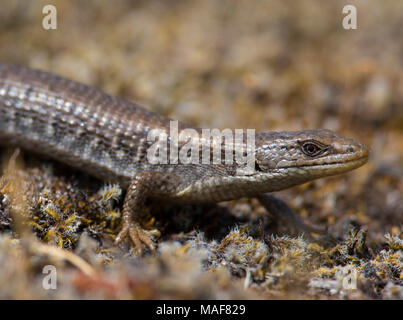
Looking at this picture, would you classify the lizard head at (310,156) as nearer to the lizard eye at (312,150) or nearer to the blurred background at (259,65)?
the lizard eye at (312,150)

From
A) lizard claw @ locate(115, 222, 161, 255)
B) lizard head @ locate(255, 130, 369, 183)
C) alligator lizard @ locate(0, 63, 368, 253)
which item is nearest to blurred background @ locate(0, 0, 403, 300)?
lizard head @ locate(255, 130, 369, 183)

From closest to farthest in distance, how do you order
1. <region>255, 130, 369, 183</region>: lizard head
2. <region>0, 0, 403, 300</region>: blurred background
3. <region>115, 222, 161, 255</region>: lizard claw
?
1. <region>115, 222, 161, 255</region>: lizard claw
2. <region>255, 130, 369, 183</region>: lizard head
3. <region>0, 0, 403, 300</region>: blurred background

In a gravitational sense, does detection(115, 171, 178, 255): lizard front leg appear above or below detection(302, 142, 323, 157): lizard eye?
below

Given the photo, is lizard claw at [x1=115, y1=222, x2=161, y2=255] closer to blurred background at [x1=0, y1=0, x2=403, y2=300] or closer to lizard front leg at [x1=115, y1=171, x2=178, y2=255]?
lizard front leg at [x1=115, y1=171, x2=178, y2=255]

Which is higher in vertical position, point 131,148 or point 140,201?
point 131,148

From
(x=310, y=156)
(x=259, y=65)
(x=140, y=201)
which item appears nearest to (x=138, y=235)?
(x=140, y=201)

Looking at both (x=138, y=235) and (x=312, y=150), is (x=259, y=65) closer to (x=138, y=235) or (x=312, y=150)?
(x=312, y=150)

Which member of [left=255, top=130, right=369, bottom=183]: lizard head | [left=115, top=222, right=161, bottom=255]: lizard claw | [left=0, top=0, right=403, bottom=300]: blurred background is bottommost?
[left=115, top=222, right=161, bottom=255]: lizard claw
